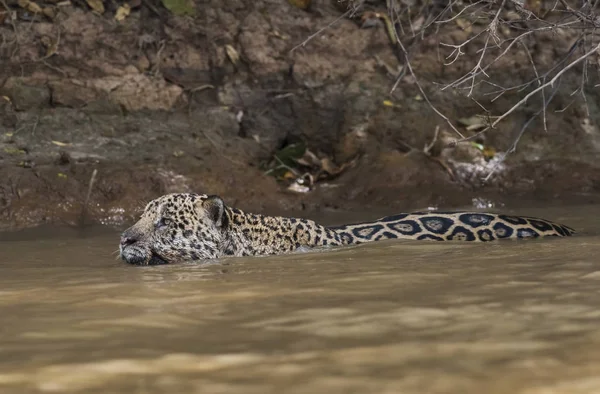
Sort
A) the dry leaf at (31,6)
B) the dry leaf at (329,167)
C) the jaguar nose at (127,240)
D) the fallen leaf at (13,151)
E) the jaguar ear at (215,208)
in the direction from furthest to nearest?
the dry leaf at (31,6)
the dry leaf at (329,167)
the fallen leaf at (13,151)
the jaguar ear at (215,208)
the jaguar nose at (127,240)

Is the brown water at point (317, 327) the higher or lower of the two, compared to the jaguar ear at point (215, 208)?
lower

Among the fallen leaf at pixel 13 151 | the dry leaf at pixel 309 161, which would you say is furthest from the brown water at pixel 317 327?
the dry leaf at pixel 309 161

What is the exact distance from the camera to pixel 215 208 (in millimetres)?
7457

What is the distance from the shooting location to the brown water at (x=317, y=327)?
2924 mm

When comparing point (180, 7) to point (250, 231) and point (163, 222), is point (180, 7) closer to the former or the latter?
point (250, 231)

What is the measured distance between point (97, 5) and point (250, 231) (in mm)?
5911

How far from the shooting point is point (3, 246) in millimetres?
8477

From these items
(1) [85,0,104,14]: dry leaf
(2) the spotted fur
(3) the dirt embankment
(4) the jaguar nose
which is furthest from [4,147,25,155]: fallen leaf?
(4) the jaguar nose

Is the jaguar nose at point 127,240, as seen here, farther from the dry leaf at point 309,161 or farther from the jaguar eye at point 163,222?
the dry leaf at point 309,161

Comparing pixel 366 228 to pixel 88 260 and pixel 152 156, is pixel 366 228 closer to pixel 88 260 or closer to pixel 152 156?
pixel 88 260

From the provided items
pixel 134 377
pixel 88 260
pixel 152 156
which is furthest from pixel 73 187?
pixel 134 377

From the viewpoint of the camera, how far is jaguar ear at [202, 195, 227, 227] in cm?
744

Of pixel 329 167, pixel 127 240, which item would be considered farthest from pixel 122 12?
pixel 127 240

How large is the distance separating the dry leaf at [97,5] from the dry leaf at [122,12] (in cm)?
20
